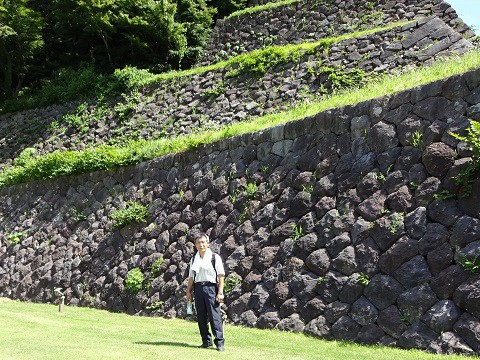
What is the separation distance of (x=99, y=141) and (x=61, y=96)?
427cm

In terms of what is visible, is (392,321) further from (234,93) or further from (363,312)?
(234,93)

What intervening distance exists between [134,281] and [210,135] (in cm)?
347

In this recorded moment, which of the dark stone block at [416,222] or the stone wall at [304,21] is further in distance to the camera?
the stone wall at [304,21]

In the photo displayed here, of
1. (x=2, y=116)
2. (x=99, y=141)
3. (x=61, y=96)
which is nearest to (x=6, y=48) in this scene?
(x=2, y=116)

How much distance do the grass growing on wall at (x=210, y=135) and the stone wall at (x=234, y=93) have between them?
4.45 ft

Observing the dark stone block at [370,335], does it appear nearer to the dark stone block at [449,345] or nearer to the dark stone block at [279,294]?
the dark stone block at [449,345]

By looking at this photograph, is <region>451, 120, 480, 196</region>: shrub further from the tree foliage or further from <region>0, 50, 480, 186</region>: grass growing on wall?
the tree foliage

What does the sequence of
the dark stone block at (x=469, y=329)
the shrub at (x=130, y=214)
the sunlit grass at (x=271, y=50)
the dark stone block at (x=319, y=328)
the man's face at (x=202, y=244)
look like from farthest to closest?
1. the sunlit grass at (x=271, y=50)
2. the shrub at (x=130, y=214)
3. the dark stone block at (x=319, y=328)
4. the man's face at (x=202, y=244)
5. the dark stone block at (x=469, y=329)

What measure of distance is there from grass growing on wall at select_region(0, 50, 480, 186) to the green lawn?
394 centimetres

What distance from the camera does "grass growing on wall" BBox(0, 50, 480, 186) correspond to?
8.84 metres

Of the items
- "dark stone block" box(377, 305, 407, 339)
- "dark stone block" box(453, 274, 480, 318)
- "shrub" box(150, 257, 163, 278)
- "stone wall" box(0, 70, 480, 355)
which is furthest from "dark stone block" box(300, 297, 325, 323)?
"shrub" box(150, 257, 163, 278)

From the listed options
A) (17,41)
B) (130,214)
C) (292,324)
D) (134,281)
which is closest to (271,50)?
(130,214)

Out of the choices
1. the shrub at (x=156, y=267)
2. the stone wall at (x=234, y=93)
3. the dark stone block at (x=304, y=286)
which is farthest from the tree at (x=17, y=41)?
the dark stone block at (x=304, y=286)

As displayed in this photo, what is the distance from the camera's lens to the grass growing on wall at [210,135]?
348 inches
